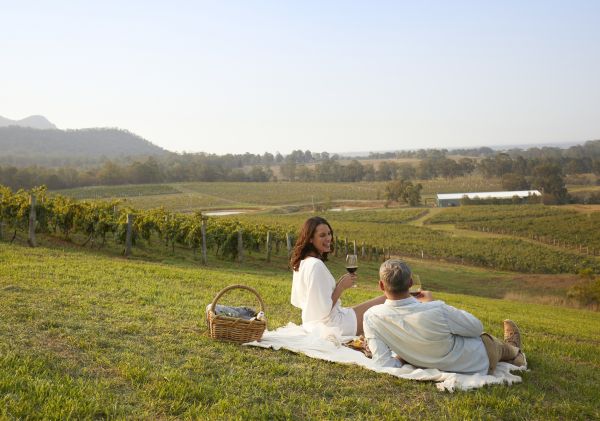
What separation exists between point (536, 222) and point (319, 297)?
61.5m

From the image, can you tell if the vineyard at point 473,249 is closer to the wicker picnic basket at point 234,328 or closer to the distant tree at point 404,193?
the distant tree at point 404,193

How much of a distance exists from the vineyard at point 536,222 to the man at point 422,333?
49.4 metres

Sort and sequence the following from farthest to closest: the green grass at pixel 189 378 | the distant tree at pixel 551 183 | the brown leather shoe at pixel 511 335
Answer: the distant tree at pixel 551 183
the brown leather shoe at pixel 511 335
the green grass at pixel 189 378

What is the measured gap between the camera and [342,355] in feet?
16.8

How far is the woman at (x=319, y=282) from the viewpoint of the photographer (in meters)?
5.44

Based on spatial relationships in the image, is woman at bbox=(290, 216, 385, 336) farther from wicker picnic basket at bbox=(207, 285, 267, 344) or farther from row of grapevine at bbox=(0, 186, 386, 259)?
row of grapevine at bbox=(0, 186, 386, 259)

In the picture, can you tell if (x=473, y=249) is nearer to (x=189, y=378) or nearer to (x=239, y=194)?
(x=189, y=378)

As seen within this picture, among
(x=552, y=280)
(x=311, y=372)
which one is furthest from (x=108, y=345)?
(x=552, y=280)

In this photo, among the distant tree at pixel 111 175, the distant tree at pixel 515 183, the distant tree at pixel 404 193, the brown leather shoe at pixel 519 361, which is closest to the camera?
the brown leather shoe at pixel 519 361

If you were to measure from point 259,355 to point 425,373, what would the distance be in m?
1.56

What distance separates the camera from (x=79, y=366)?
4.37 metres

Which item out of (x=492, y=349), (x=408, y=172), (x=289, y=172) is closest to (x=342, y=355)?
(x=492, y=349)

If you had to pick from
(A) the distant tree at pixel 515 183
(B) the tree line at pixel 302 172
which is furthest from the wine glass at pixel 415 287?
(A) the distant tree at pixel 515 183

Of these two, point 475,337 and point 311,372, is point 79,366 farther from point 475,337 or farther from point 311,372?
point 475,337
